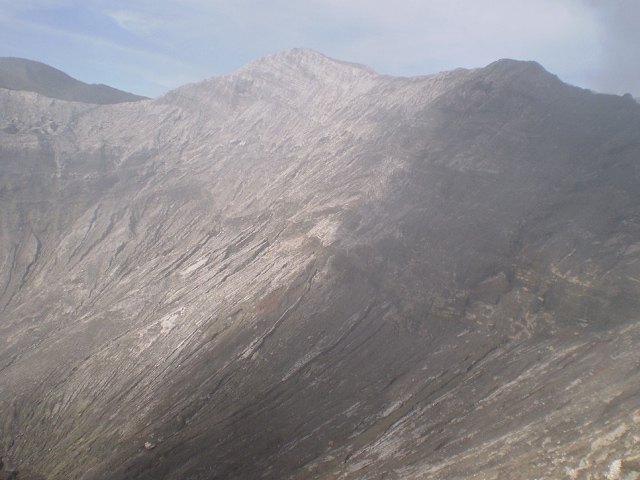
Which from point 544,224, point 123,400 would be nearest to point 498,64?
point 544,224

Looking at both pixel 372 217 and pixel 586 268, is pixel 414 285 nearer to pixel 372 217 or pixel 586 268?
pixel 372 217

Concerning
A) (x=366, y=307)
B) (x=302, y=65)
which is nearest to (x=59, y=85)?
(x=302, y=65)

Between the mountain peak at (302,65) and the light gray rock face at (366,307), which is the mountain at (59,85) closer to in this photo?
the mountain peak at (302,65)

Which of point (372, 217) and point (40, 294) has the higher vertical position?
point (372, 217)

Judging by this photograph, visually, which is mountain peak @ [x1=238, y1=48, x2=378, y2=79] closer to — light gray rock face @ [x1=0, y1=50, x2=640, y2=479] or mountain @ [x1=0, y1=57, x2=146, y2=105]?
light gray rock face @ [x1=0, y1=50, x2=640, y2=479]

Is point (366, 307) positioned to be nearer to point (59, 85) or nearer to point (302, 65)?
point (302, 65)

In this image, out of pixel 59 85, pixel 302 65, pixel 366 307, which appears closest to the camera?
pixel 366 307
